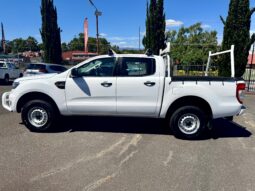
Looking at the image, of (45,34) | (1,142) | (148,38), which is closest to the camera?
(1,142)

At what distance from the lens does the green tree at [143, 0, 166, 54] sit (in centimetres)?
2166

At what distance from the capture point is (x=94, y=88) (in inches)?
235

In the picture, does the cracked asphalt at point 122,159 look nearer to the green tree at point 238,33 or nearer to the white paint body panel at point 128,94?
the white paint body panel at point 128,94

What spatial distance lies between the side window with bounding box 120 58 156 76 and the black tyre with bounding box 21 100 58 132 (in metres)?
1.90

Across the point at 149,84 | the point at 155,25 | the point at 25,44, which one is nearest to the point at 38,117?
the point at 149,84

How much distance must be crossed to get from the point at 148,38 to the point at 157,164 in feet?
60.3

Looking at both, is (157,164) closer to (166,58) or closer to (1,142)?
(166,58)

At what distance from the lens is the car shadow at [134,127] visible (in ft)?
21.4

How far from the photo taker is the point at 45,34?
85.1 feet

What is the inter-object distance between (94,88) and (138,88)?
98cm

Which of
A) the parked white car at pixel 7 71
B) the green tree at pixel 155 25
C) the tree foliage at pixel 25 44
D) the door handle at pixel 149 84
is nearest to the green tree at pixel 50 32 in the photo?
the parked white car at pixel 7 71

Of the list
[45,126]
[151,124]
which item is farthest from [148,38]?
[45,126]

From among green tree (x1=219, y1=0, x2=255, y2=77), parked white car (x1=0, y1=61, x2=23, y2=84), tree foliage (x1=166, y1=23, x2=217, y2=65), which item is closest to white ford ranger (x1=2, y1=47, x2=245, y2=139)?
green tree (x1=219, y1=0, x2=255, y2=77)

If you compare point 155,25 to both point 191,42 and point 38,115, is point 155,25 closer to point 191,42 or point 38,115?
point 38,115
